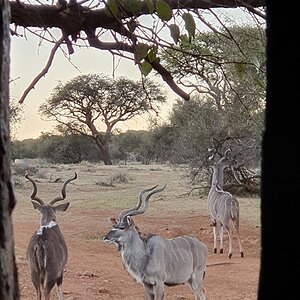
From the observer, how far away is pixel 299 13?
0.40 meters

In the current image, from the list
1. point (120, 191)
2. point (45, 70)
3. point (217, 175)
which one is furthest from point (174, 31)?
point (120, 191)

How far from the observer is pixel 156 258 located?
4512 mm

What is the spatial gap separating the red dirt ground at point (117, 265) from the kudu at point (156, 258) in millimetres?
422

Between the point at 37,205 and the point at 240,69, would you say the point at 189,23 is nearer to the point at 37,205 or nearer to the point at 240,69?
the point at 240,69

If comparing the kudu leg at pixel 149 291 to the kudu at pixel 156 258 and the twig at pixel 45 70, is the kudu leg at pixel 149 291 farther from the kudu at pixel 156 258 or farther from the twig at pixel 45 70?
the twig at pixel 45 70

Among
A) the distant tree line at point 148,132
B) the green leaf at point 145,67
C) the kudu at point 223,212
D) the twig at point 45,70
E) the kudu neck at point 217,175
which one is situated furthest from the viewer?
the distant tree line at point 148,132

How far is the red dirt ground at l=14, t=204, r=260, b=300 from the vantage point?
525 centimetres

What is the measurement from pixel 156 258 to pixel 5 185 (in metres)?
4.18

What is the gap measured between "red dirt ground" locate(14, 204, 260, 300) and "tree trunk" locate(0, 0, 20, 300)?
4.03 meters

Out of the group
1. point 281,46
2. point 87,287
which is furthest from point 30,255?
point 281,46

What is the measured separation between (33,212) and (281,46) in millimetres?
8744

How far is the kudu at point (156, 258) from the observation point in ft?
14.5

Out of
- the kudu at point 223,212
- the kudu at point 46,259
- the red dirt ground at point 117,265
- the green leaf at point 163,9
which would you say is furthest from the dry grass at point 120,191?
the green leaf at point 163,9

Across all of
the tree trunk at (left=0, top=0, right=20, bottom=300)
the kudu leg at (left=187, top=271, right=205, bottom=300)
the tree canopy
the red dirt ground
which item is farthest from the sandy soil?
the tree trunk at (left=0, top=0, right=20, bottom=300)
